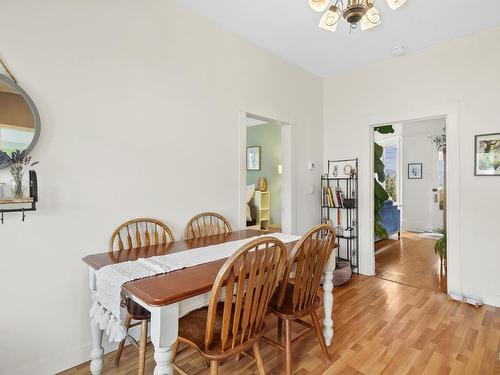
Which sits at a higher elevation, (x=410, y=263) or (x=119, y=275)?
(x=119, y=275)

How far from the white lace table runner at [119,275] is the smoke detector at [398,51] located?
9.77 feet

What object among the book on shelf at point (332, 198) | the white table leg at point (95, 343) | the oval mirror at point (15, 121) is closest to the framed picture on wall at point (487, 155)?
the book on shelf at point (332, 198)

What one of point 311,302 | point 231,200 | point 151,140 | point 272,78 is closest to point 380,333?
point 311,302

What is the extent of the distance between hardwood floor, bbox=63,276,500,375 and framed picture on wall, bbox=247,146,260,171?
3.63 metres

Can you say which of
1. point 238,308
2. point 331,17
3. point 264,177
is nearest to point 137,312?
point 238,308

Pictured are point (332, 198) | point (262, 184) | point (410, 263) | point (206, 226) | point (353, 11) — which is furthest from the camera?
point (262, 184)

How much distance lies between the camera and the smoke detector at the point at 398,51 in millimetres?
3156

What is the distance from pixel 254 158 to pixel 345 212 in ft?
8.70

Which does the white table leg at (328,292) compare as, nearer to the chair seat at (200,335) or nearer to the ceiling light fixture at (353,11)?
the chair seat at (200,335)

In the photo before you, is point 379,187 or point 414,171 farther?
point 414,171

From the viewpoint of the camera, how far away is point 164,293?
121cm

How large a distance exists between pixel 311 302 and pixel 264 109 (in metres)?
2.12

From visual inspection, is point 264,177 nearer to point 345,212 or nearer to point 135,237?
point 345,212

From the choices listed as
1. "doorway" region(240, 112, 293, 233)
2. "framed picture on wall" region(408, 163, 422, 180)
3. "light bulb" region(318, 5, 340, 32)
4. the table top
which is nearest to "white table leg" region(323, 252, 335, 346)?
the table top
